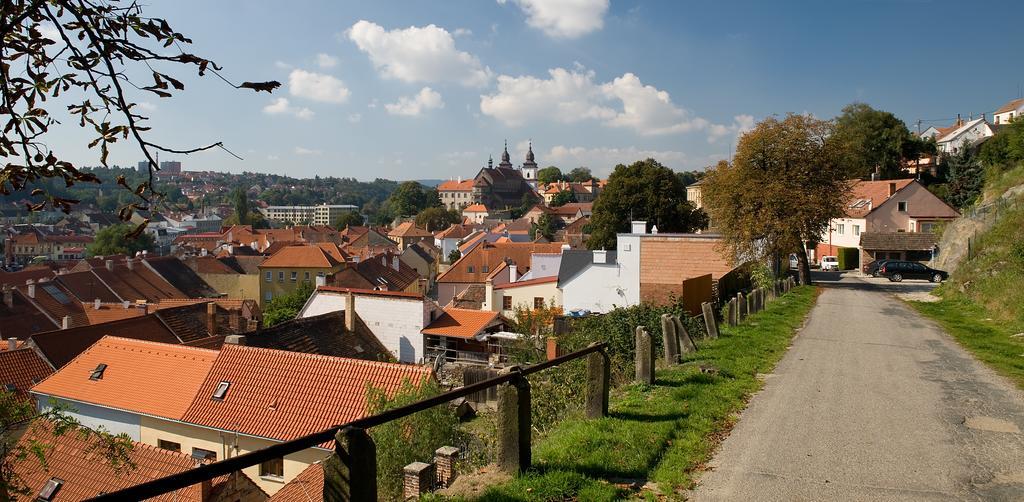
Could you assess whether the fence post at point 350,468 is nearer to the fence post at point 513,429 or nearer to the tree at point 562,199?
the fence post at point 513,429

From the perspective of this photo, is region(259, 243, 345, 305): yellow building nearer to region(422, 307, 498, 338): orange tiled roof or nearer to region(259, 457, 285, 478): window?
region(422, 307, 498, 338): orange tiled roof

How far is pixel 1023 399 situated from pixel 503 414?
7286 mm

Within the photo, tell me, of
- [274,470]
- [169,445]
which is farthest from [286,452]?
[169,445]

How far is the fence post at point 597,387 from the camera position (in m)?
7.14

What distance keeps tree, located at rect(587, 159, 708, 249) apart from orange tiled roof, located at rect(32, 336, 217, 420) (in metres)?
39.9

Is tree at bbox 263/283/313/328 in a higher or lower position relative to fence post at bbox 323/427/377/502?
lower

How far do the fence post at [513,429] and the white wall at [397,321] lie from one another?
2546cm

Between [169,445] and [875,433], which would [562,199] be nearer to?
[169,445]

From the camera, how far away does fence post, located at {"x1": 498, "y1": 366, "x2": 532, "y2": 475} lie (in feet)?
18.1

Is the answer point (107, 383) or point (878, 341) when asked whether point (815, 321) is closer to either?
point (878, 341)

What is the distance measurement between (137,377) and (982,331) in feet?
75.4

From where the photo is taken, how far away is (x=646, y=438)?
21.5 feet

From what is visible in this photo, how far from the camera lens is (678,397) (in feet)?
27.4

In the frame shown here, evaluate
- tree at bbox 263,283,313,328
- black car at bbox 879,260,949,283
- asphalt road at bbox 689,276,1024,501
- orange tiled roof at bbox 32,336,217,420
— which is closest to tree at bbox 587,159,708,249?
black car at bbox 879,260,949,283
